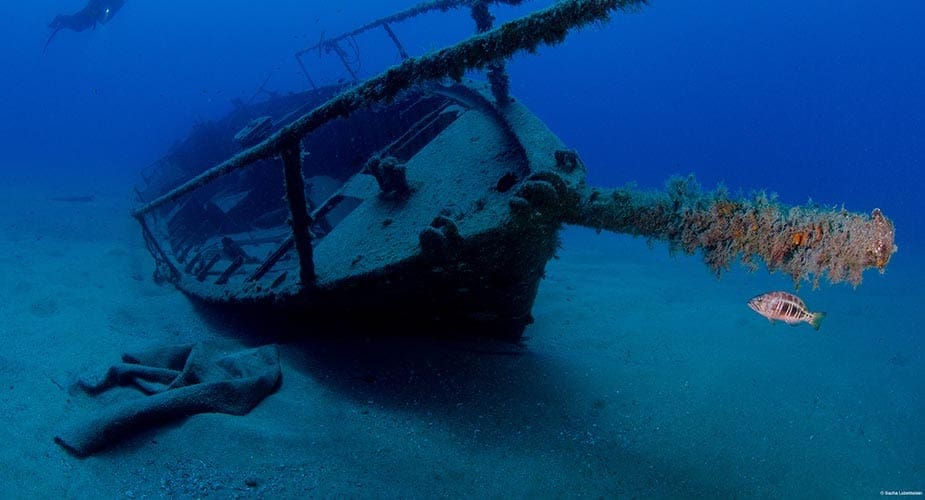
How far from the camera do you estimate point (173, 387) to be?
128 inches

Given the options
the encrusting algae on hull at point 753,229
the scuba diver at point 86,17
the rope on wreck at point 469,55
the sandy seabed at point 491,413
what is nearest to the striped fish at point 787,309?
the sandy seabed at point 491,413

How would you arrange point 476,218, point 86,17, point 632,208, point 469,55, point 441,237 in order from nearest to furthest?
point 469,55
point 632,208
point 441,237
point 476,218
point 86,17

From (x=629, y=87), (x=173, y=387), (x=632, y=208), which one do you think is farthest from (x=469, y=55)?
(x=629, y=87)

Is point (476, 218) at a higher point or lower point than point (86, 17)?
lower

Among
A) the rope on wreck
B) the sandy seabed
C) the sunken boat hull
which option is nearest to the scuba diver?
the sandy seabed

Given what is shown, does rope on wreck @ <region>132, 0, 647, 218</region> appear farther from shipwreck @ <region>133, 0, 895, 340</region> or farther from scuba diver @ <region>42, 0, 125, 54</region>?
scuba diver @ <region>42, 0, 125, 54</region>

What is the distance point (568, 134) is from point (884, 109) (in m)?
63.9

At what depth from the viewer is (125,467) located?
2590 millimetres

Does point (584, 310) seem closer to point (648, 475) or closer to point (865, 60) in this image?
point (648, 475)

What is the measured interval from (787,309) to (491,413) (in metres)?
2.30

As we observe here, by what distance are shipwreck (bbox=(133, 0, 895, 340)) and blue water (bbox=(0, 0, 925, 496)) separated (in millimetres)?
13623

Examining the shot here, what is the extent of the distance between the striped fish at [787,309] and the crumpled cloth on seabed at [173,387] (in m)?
3.74

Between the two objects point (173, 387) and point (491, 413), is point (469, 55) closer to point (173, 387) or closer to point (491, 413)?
point (491, 413)

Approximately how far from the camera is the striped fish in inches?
128
